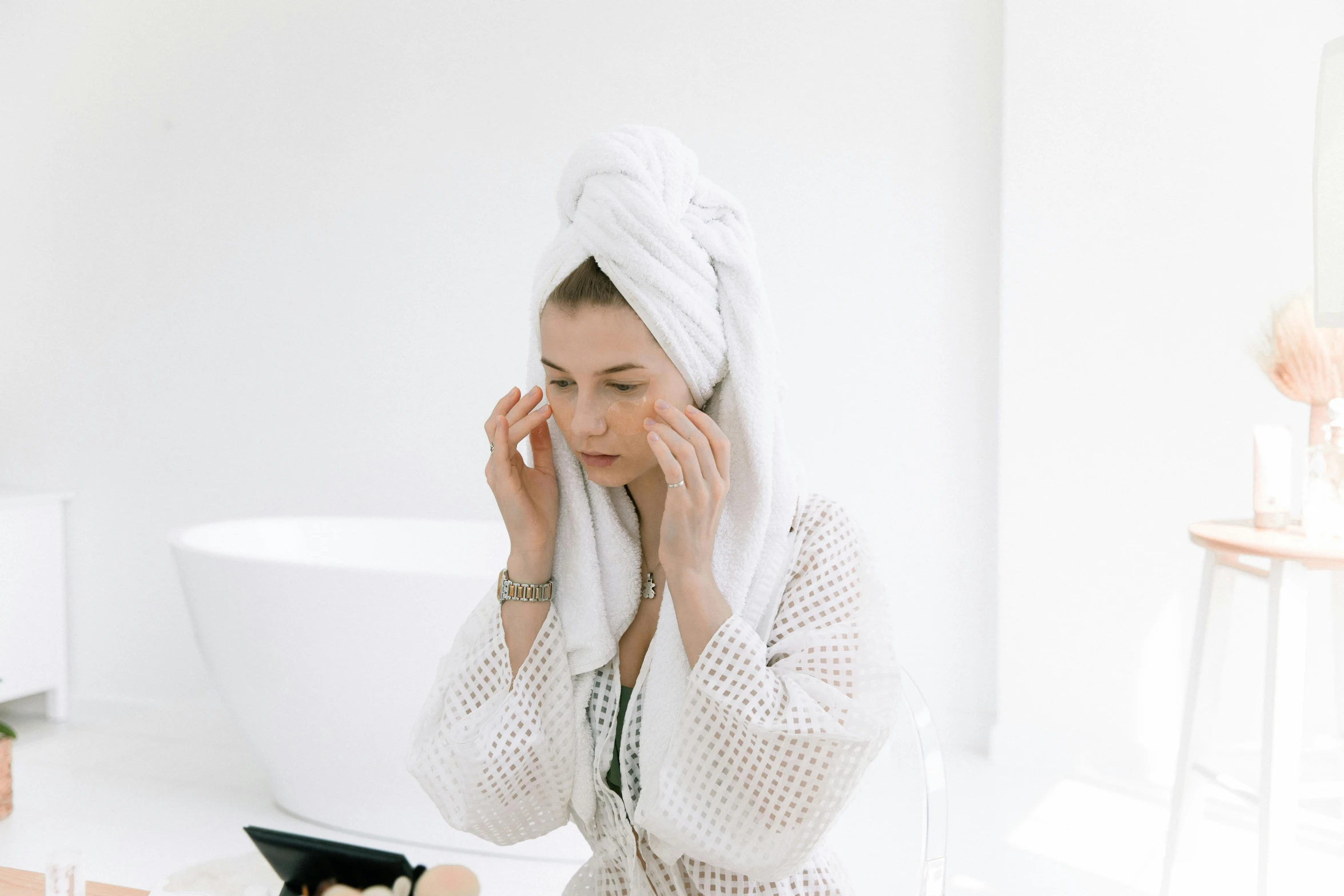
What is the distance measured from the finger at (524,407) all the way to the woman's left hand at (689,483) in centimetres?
13

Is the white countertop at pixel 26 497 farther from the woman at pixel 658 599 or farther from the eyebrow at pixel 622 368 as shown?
the eyebrow at pixel 622 368

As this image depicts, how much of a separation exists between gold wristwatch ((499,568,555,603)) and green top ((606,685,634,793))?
12 cm

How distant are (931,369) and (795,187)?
0.67 meters

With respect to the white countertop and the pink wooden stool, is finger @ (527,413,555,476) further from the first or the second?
the white countertop

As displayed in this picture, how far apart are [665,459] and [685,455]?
0.02 metres

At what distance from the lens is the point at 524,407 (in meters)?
0.96

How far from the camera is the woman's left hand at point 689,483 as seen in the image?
858 mm

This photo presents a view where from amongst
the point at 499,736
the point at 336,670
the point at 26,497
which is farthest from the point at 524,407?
the point at 26,497

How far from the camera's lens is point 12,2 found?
380 cm

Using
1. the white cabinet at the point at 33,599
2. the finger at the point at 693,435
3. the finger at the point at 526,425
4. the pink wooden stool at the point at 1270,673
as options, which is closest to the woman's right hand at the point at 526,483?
the finger at the point at 526,425

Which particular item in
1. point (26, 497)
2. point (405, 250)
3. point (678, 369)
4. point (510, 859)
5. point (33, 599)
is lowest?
point (510, 859)

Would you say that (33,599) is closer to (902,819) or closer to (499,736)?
(499,736)

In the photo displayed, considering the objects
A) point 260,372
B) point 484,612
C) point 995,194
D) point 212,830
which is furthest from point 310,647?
point 995,194

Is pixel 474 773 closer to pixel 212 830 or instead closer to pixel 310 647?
pixel 310 647
